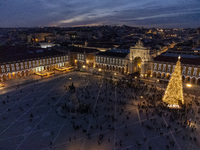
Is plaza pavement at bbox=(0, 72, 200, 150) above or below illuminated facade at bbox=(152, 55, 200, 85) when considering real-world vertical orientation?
below

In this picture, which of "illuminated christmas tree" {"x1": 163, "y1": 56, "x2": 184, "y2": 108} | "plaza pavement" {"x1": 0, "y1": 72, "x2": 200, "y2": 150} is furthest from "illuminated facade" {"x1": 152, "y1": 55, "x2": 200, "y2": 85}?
"illuminated christmas tree" {"x1": 163, "y1": 56, "x2": 184, "y2": 108}

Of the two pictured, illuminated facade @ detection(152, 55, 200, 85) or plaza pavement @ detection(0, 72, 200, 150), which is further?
illuminated facade @ detection(152, 55, 200, 85)

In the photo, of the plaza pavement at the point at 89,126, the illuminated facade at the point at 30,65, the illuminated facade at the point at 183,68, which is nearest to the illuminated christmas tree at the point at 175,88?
the plaza pavement at the point at 89,126

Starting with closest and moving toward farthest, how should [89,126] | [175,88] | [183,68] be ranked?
1. [89,126]
2. [175,88]
3. [183,68]

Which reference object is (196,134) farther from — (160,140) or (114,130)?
(114,130)

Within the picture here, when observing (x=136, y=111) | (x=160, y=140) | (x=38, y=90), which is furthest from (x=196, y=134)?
(x=38, y=90)

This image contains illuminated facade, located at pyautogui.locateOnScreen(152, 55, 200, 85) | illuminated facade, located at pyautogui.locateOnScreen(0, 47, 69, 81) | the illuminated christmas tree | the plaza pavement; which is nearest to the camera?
the plaza pavement

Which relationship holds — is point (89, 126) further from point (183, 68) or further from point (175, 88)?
point (183, 68)

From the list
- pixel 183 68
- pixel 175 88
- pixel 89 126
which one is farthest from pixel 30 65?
pixel 183 68

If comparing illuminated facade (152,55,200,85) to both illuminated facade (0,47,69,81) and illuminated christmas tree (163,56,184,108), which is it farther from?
illuminated facade (0,47,69,81)

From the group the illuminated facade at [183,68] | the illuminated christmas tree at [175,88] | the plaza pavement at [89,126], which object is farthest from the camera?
the illuminated facade at [183,68]

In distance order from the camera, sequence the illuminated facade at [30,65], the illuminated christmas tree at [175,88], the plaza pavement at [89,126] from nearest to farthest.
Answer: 1. the plaza pavement at [89,126]
2. the illuminated christmas tree at [175,88]
3. the illuminated facade at [30,65]

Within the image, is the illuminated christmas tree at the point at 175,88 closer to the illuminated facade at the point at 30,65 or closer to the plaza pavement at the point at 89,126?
the plaza pavement at the point at 89,126

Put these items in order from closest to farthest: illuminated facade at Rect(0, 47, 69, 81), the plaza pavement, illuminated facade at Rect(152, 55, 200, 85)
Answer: the plaza pavement, illuminated facade at Rect(152, 55, 200, 85), illuminated facade at Rect(0, 47, 69, 81)
